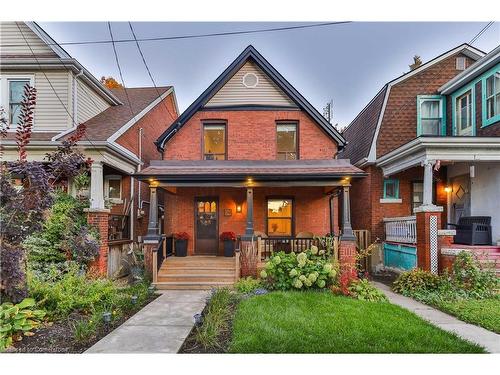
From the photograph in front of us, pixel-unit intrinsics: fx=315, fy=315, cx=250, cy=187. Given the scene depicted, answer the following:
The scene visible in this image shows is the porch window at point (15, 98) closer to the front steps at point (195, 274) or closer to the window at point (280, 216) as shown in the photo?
the front steps at point (195, 274)

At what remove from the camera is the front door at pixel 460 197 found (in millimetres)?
9828

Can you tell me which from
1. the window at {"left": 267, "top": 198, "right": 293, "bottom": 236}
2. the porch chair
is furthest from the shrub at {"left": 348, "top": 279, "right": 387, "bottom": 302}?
the window at {"left": 267, "top": 198, "right": 293, "bottom": 236}

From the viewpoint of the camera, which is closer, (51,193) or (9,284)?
(9,284)

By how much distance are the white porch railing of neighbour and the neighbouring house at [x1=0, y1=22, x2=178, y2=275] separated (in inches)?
314

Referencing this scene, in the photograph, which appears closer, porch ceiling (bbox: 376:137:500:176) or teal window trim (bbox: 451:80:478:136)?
porch ceiling (bbox: 376:137:500:176)

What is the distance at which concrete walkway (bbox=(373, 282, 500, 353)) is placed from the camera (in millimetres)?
4535

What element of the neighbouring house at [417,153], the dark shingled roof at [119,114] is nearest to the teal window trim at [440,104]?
the neighbouring house at [417,153]

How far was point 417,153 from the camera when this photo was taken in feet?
28.2

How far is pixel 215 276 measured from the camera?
27.1 ft

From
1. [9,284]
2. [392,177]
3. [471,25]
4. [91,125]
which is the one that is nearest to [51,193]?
[9,284]

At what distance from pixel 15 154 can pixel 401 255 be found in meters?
11.3

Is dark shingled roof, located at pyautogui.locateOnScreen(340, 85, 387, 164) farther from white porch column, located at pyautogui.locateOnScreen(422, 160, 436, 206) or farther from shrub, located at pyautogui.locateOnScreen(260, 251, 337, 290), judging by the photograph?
shrub, located at pyautogui.locateOnScreen(260, 251, 337, 290)

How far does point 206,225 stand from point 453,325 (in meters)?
7.40
